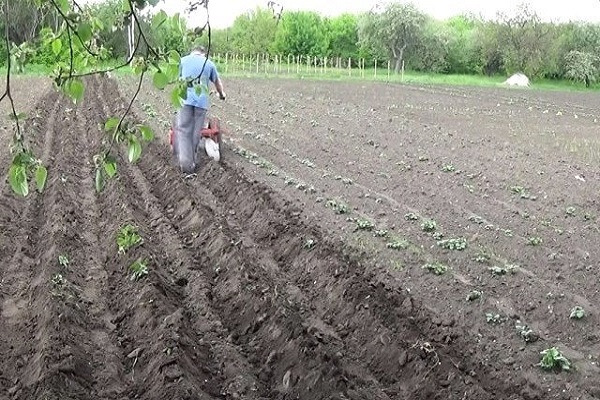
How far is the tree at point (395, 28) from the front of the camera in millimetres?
54031

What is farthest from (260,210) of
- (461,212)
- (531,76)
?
(531,76)

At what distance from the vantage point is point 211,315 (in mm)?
5867

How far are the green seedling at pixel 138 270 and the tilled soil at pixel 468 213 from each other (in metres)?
1.80

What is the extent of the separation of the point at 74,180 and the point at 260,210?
122 inches

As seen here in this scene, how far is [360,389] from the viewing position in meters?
4.71

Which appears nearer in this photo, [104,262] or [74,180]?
[104,262]

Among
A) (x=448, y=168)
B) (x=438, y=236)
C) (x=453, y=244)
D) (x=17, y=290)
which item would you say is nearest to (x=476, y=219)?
(x=438, y=236)

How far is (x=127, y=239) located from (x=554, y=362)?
4032 mm

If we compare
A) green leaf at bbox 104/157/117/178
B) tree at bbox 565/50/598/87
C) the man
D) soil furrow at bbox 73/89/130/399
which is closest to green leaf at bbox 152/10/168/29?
green leaf at bbox 104/157/117/178

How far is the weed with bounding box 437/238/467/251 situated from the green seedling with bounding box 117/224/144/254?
2.98 m

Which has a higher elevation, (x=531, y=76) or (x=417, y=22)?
(x=417, y=22)

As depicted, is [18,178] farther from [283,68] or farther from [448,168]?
[283,68]

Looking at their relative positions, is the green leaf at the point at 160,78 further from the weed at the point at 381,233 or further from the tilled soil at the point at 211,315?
the weed at the point at 381,233

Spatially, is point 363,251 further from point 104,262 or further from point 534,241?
point 104,262
